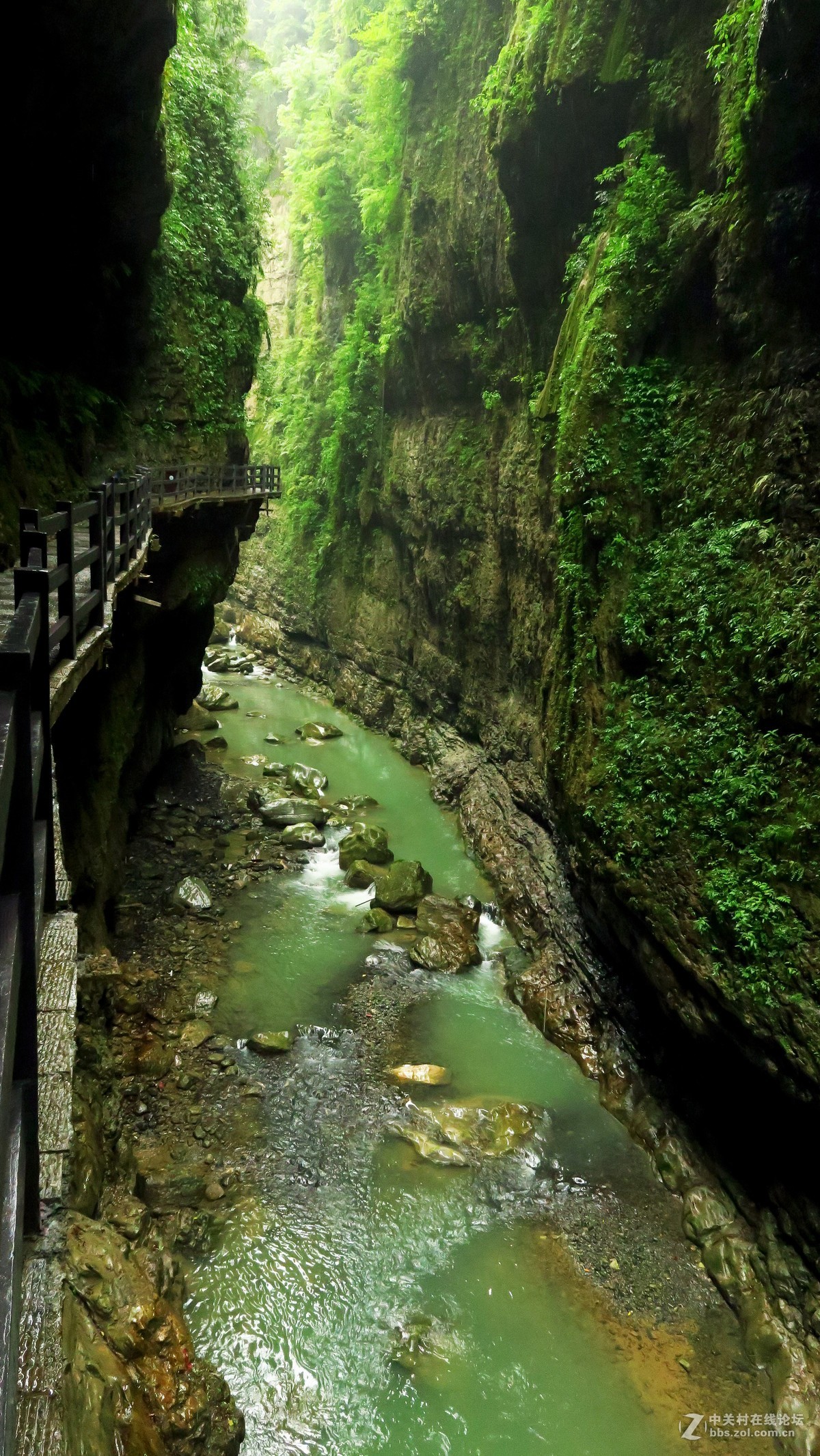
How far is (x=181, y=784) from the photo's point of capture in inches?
639

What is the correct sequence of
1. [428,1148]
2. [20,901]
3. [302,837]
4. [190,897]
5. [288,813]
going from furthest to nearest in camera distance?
[288,813], [302,837], [190,897], [428,1148], [20,901]

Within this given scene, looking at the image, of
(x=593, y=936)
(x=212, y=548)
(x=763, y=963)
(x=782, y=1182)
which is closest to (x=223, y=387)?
(x=212, y=548)

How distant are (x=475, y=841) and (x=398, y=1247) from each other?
842cm

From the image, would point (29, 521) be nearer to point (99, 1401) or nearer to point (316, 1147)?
point (99, 1401)

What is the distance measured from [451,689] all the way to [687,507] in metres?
10.5

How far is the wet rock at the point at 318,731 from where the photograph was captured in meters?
21.1

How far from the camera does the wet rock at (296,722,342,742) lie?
69.4 ft

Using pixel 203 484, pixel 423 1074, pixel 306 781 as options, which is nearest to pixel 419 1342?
pixel 423 1074

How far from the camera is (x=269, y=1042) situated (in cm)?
957

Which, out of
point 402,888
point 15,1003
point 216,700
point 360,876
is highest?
point 15,1003

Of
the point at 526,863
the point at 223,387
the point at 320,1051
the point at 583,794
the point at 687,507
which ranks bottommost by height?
the point at 320,1051

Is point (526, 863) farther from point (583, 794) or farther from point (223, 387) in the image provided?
point (223, 387)

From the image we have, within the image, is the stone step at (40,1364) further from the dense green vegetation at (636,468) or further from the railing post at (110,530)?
the dense green vegetation at (636,468)

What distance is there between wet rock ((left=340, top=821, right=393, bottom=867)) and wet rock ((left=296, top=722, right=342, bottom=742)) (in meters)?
6.67
